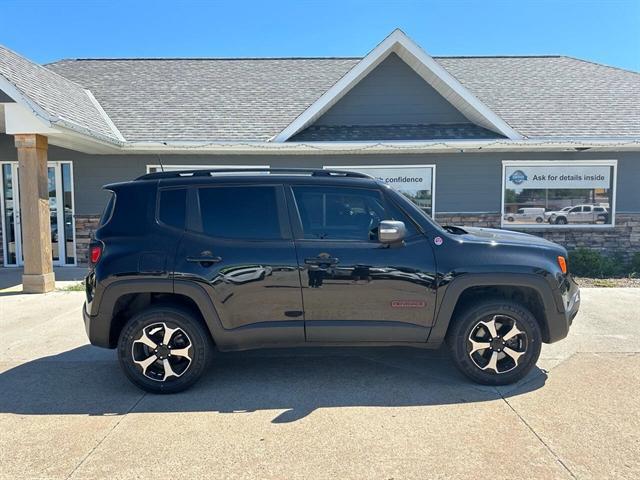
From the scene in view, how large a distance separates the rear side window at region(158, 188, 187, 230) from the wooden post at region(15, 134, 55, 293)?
5358 mm

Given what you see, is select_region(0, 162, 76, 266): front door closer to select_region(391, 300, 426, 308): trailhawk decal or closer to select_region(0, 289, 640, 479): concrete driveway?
select_region(0, 289, 640, 479): concrete driveway

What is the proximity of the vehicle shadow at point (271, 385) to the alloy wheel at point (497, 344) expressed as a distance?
0.70 ft

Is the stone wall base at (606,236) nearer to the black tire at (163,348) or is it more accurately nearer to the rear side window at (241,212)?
the rear side window at (241,212)

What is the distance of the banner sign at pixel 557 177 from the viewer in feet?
35.0

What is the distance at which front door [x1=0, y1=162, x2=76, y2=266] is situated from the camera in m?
10.6

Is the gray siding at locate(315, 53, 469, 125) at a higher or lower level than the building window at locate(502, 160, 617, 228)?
higher

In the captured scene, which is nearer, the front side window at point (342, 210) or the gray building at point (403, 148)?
the front side window at point (342, 210)

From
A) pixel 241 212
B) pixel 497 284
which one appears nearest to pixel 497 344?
pixel 497 284

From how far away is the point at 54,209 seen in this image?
34.8 ft

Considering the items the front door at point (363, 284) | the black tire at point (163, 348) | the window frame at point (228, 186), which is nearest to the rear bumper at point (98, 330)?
the black tire at point (163, 348)

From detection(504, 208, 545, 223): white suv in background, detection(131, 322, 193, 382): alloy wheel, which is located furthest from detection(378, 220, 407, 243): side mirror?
detection(504, 208, 545, 223): white suv in background

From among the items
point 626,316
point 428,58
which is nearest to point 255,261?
point 626,316

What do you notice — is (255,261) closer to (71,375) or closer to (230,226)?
(230,226)

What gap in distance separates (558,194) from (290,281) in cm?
940
